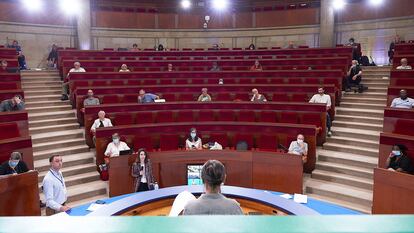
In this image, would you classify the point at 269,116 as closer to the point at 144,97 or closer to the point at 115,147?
the point at 144,97

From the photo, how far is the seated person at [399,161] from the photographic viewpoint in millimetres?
4355

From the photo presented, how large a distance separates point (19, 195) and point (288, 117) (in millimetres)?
4153

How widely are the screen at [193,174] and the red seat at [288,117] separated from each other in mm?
2141

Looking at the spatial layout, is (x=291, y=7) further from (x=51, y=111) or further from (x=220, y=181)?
(x=220, y=181)

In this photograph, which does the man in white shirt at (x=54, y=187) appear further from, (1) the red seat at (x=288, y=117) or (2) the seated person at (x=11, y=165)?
(1) the red seat at (x=288, y=117)

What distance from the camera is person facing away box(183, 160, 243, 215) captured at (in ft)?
5.42

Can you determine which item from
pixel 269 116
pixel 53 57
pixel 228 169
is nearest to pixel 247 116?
pixel 269 116

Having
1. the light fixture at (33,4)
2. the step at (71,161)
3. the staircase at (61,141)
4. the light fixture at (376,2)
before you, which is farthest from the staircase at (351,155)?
the light fixture at (33,4)

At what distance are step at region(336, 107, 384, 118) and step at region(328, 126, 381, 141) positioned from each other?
1.81 feet

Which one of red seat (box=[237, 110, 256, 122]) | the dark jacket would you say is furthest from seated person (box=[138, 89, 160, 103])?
the dark jacket

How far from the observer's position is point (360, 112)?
6.75 metres

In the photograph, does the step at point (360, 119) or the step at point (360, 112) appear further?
the step at point (360, 112)

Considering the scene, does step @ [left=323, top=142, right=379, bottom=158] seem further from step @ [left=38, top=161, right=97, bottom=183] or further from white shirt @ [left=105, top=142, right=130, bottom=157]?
step @ [left=38, top=161, right=97, bottom=183]

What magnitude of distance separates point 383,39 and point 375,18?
734mm
